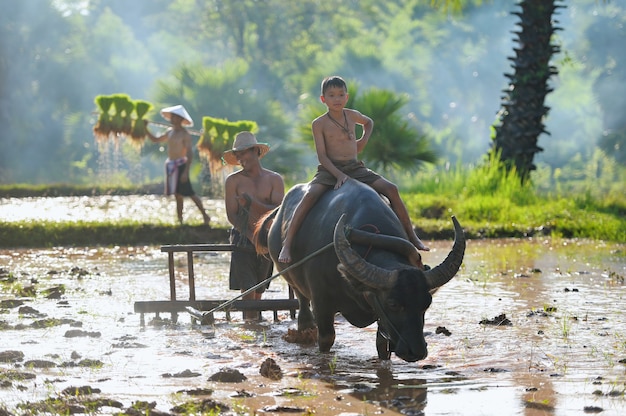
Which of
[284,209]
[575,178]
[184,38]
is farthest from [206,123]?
[184,38]

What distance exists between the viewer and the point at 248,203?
8.05 meters

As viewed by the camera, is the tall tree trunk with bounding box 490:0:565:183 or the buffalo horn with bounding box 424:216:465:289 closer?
the buffalo horn with bounding box 424:216:465:289

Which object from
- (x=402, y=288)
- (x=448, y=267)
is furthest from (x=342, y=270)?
(x=448, y=267)

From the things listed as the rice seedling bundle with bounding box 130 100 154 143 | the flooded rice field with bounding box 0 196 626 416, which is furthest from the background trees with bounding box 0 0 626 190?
the flooded rice field with bounding box 0 196 626 416

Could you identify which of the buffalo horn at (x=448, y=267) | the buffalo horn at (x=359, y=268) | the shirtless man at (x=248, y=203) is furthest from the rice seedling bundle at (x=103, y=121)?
the buffalo horn at (x=448, y=267)

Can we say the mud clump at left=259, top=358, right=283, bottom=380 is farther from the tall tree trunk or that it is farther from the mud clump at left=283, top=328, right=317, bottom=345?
the tall tree trunk

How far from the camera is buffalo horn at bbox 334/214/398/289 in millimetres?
5645

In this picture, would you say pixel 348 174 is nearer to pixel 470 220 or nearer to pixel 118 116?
pixel 118 116

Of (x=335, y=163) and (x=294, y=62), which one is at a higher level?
(x=294, y=62)

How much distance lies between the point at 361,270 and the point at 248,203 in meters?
2.49

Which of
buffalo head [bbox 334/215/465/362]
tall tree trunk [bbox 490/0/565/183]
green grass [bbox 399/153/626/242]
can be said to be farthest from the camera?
tall tree trunk [bbox 490/0/565/183]

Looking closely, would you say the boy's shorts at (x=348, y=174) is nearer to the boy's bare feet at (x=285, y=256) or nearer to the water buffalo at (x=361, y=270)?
the water buffalo at (x=361, y=270)

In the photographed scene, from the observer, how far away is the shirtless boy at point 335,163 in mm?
6719

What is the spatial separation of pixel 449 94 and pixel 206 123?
44.6 m
